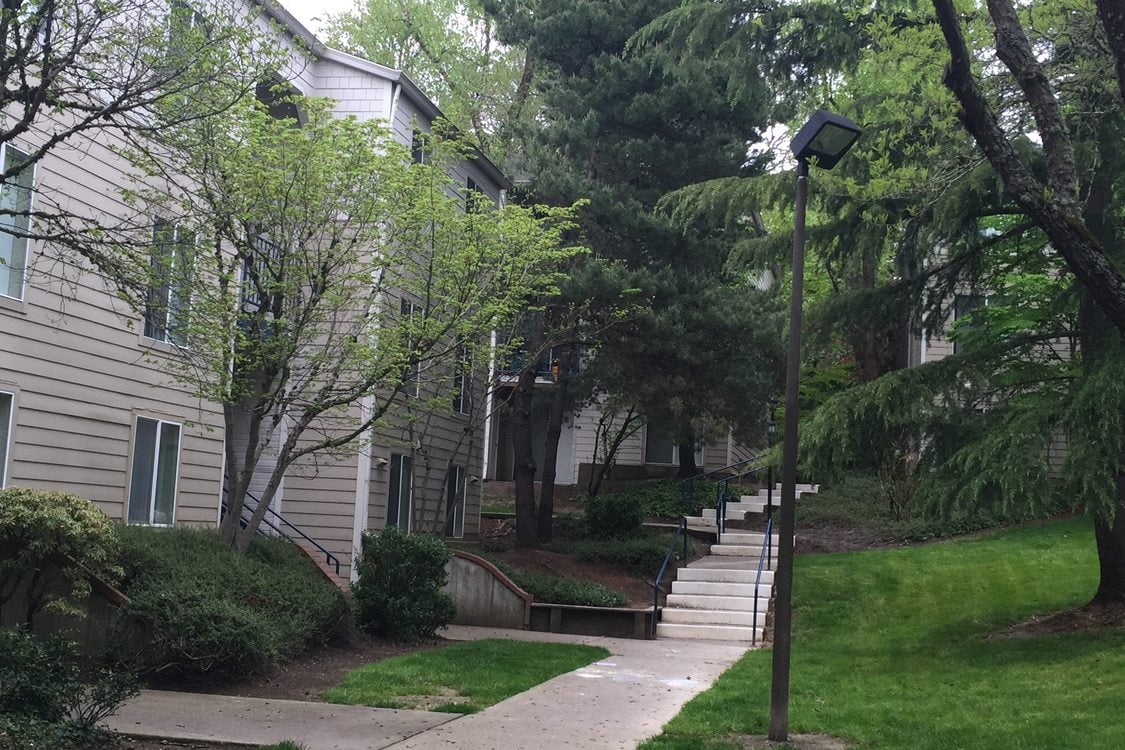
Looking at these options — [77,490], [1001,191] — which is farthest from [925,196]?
[77,490]

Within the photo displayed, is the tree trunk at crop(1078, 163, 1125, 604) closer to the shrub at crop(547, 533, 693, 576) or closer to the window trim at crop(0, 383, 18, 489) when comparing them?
the shrub at crop(547, 533, 693, 576)

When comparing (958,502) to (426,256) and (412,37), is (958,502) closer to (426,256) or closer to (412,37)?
(426,256)

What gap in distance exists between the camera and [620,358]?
64.5ft

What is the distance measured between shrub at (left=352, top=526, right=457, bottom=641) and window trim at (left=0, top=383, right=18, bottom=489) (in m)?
4.16

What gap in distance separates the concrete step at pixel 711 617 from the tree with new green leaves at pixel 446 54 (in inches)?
817

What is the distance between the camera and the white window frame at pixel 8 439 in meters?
11.1

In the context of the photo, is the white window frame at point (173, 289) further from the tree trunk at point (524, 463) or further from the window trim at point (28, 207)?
the tree trunk at point (524, 463)

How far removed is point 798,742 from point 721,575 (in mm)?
9483

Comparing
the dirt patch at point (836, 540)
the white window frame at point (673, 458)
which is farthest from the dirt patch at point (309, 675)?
the white window frame at point (673, 458)

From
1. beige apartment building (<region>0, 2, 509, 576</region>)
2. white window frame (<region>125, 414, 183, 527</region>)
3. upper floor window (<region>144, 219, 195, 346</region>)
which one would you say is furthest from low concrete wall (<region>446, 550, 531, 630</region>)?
upper floor window (<region>144, 219, 195, 346</region>)

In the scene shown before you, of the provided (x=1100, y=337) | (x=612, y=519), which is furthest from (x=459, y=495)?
(x=1100, y=337)

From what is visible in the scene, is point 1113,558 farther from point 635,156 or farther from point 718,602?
point 635,156

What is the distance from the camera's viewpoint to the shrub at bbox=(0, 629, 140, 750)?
6383 millimetres

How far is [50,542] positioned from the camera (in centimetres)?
938
